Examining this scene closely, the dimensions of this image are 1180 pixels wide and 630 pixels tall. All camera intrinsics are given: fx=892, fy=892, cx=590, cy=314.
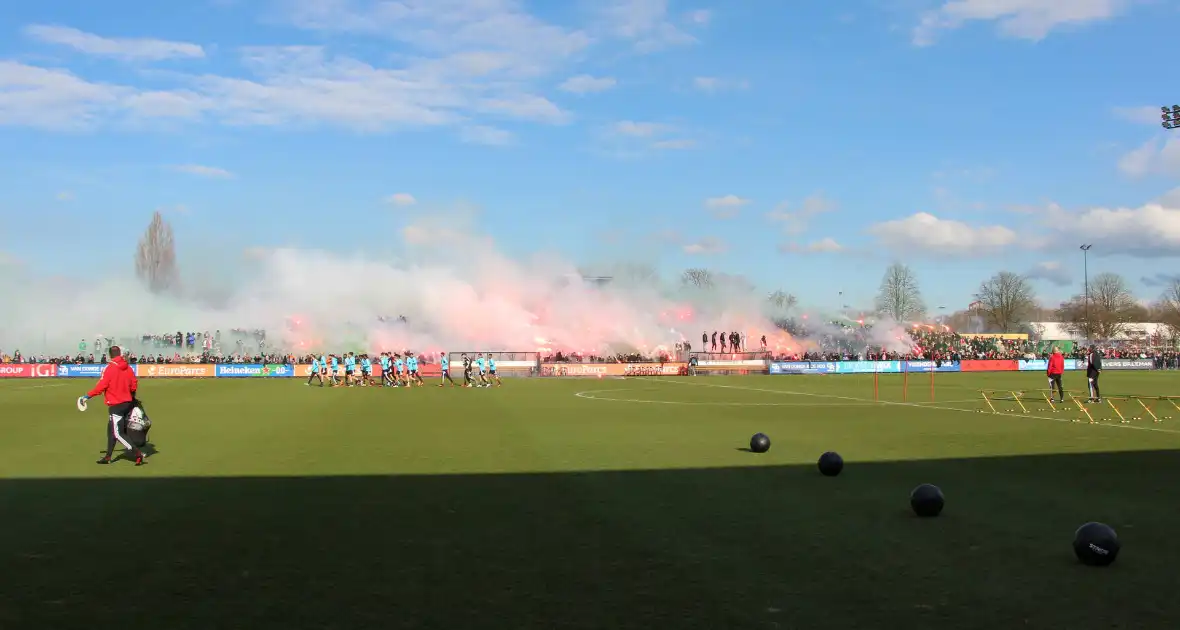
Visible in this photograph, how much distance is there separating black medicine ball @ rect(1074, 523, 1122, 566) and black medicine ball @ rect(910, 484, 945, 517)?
2.14 metres

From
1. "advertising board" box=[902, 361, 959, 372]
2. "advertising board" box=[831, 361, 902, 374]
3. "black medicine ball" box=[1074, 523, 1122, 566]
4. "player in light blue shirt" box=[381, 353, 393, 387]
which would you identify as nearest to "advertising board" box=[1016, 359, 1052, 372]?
"advertising board" box=[902, 361, 959, 372]

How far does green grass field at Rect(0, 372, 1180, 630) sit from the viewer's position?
6.59 metres

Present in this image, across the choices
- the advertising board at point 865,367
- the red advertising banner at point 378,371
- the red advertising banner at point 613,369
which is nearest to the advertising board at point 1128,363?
the advertising board at point 865,367

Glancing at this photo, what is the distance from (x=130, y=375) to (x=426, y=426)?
321 inches

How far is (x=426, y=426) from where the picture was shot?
876 inches

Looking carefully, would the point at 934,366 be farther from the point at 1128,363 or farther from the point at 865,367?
the point at 1128,363

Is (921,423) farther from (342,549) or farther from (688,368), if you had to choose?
(688,368)

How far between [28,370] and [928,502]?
222 ft

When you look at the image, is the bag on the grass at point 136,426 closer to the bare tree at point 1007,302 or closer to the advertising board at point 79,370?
the advertising board at point 79,370

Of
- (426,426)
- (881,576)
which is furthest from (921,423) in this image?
(881,576)

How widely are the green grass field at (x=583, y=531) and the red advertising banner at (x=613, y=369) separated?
45.2m

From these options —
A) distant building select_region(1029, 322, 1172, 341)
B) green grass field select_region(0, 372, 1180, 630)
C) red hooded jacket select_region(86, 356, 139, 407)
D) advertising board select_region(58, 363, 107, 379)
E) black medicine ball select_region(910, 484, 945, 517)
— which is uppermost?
distant building select_region(1029, 322, 1172, 341)

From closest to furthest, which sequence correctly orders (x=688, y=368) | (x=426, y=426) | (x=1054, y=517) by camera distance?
(x=1054, y=517) < (x=426, y=426) < (x=688, y=368)

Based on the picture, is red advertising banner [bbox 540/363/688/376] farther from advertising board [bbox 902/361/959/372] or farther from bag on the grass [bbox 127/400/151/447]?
bag on the grass [bbox 127/400/151/447]
